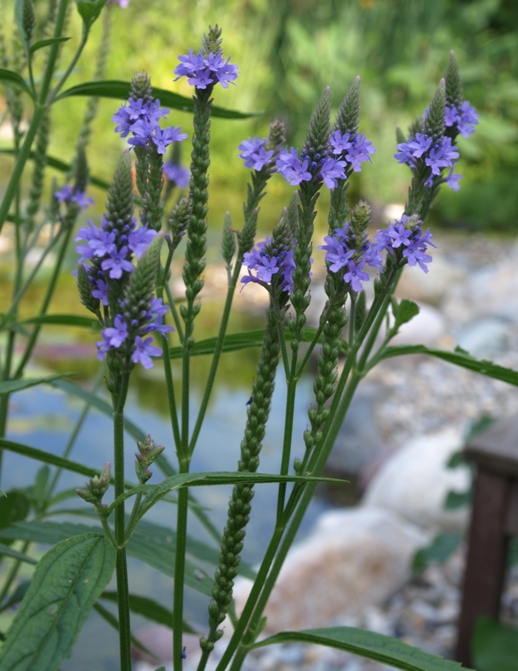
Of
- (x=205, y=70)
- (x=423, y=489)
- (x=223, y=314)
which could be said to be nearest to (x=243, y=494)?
(x=223, y=314)

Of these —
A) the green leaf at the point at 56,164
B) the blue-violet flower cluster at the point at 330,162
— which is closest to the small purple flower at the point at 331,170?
the blue-violet flower cluster at the point at 330,162

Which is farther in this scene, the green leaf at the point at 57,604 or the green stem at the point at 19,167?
the green stem at the point at 19,167

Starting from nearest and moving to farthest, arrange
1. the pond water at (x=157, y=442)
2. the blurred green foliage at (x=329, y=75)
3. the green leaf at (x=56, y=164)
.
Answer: the green leaf at (x=56, y=164) < the pond water at (x=157, y=442) < the blurred green foliage at (x=329, y=75)

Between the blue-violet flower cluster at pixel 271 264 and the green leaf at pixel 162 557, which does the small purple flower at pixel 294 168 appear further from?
the green leaf at pixel 162 557

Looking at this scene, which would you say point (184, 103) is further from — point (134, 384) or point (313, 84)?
point (313, 84)

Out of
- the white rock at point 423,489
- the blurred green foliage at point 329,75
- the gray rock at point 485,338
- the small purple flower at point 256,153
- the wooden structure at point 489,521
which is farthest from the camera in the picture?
the blurred green foliage at point 329,75

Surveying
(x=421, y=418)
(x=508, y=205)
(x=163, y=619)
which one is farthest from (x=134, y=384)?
(x=508, y=205)
